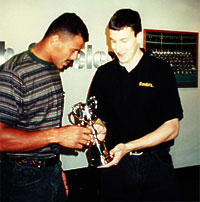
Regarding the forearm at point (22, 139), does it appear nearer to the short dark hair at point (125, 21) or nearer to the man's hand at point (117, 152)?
the man's hand at point (117, 152)

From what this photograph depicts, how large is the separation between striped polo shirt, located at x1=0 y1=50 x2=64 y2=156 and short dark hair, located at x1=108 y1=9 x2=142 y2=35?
1.77 feet

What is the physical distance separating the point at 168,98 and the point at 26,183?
109cm

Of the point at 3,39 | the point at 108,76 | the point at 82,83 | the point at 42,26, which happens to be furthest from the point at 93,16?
the point at 108,76

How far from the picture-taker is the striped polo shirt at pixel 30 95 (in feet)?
4.09

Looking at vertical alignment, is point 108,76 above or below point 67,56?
below

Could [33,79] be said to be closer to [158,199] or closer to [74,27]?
[74,27]

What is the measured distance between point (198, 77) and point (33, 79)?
3274 millimetres

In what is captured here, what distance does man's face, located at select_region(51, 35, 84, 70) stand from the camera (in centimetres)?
149

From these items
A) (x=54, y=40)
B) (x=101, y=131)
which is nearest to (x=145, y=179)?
(x=101, y=131)

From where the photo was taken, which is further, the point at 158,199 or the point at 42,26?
the point at 42,26

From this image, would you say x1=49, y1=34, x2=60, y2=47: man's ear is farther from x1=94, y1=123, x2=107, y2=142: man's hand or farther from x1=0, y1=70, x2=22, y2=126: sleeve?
x1=94, y1=123, x2=107, y2=142: man's hand

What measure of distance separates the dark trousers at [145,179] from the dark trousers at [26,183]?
0.46 m

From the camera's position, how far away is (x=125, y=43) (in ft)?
5.43

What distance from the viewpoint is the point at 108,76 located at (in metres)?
1.78
